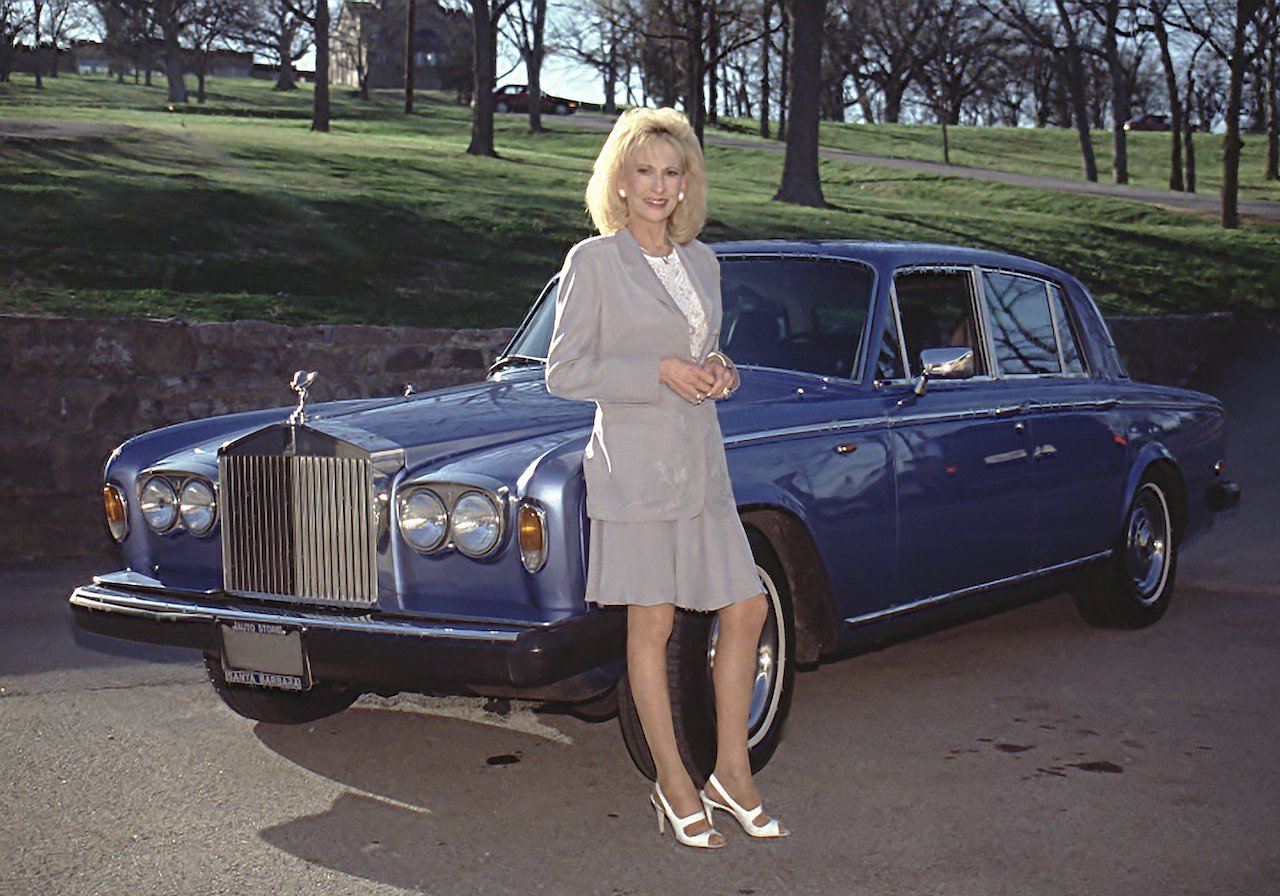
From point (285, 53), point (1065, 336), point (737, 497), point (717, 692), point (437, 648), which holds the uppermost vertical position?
point (285, 53)

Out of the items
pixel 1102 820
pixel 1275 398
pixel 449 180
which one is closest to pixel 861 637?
pixel 1102 820

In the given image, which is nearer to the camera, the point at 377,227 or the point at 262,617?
the point at 262,617

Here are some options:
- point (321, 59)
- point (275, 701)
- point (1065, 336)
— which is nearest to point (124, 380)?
point (275, 701)

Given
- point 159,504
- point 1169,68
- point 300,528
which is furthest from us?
point 1169,68

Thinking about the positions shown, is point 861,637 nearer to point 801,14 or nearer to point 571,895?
point 571,895

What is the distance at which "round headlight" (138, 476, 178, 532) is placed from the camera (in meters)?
5.13

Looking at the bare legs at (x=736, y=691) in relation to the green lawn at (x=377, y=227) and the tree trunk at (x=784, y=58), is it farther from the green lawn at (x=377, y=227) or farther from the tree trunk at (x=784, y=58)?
the tree trunk at (x=784, y=58)

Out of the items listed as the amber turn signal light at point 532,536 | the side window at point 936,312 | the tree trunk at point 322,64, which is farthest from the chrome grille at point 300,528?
the tree trunk at point 322,64

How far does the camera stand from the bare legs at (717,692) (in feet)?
14.0

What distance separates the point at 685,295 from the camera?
14.1ft

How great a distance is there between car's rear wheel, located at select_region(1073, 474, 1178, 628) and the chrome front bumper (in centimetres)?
335

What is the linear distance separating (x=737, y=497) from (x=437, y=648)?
3.49 feet

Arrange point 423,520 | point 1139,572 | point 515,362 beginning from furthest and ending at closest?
point 1139,572, point 515,362, point 423,520

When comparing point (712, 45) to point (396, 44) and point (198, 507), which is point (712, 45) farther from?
point (396, 44)
